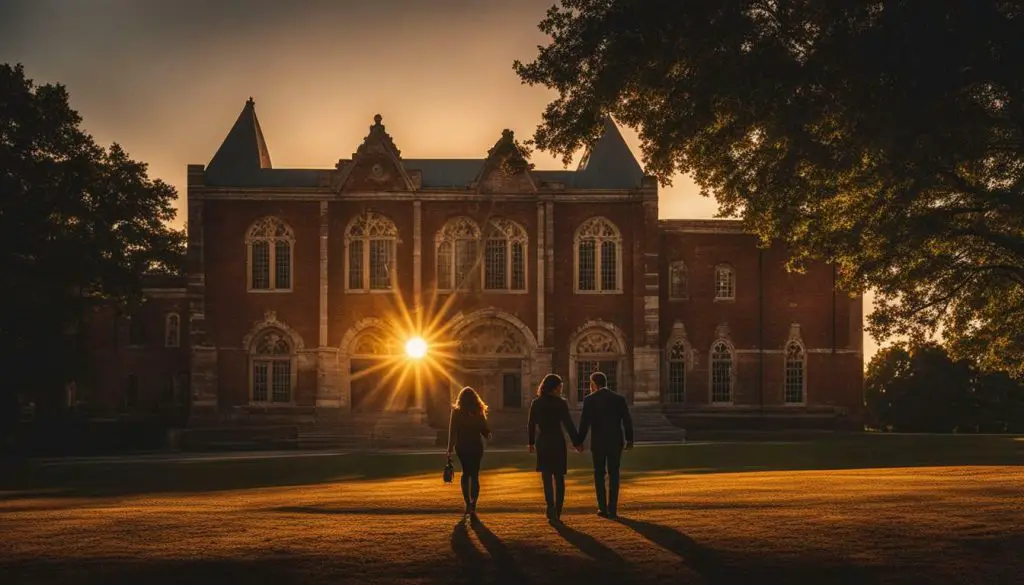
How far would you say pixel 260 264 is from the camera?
5053 centimetres

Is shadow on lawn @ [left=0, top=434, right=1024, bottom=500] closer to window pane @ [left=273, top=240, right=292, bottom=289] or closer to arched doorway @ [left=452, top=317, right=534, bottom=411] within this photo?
arched doorway @ [left=452, top=317, right=534, bottom=411]

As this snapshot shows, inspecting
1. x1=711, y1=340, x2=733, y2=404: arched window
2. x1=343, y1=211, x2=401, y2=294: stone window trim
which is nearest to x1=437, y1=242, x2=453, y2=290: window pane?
x1=343, y1=211, x2=401, y2=294: stone window trim

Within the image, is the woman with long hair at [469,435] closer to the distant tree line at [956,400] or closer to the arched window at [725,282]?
the arched window at [725,282]

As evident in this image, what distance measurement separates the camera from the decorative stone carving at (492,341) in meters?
50.5

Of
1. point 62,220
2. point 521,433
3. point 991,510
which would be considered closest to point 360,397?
point 521,433

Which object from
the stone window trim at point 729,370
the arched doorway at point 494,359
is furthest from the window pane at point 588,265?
the stone window trim at point 729,370

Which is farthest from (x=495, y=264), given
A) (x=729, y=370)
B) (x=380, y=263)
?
(x=729, y=370)

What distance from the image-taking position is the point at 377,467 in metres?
32.3

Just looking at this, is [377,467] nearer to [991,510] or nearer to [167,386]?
[991,510]

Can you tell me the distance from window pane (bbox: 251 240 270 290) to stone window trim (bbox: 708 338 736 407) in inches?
819

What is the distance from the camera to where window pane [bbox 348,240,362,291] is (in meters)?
50.4

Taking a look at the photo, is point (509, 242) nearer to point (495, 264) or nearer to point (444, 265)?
point (495, 264)

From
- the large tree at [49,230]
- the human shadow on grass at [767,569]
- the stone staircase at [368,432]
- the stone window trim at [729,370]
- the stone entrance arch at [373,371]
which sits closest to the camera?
the human shadow on grass at [767,569]

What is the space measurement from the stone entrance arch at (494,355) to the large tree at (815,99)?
2714 cm
